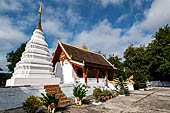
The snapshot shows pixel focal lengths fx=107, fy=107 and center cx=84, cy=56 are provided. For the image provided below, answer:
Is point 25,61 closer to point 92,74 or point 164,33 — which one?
point 92,74

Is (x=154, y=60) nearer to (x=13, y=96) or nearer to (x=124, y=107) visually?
(x=124, y=107)

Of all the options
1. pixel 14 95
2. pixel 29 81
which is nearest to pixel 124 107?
pixel 14 95

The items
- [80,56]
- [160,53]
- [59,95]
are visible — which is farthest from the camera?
[160,53]

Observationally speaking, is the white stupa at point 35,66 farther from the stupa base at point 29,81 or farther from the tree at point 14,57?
the tree at point 14,57

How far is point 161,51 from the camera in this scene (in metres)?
19.6

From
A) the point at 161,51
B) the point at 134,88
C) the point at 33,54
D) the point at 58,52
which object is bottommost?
the point at 134,88

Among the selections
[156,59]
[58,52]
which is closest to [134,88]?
[156,59]

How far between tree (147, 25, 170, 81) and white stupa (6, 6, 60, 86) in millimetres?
18265

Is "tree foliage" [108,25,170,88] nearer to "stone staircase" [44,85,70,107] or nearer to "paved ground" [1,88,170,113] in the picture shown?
"paved ground" [1,88,170,113]

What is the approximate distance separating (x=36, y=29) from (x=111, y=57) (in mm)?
19257

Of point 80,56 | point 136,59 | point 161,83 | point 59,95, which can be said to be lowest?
point 161,83

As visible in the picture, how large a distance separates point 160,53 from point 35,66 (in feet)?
68.9

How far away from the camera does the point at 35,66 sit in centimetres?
820

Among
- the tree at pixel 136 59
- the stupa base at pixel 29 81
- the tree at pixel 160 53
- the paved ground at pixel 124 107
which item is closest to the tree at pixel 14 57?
the stupa base at pixel 29 81
